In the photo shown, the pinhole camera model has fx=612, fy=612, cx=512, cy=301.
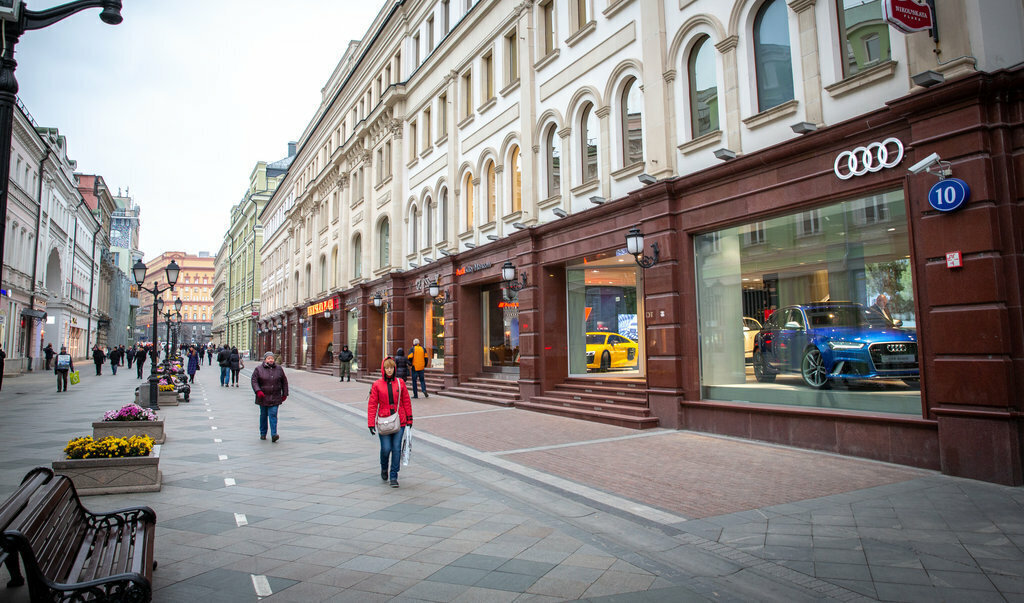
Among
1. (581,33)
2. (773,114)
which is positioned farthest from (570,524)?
(581,33)

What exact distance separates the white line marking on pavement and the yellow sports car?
13.3 metres

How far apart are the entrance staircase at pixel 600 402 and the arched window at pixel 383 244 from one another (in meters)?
14.6

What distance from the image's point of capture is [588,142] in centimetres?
1562

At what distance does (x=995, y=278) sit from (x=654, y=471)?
4.78m

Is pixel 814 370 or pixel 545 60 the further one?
pixel 545 60

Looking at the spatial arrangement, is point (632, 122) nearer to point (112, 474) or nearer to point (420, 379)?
point (420, 379)

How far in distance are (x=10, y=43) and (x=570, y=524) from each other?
666 centimetres

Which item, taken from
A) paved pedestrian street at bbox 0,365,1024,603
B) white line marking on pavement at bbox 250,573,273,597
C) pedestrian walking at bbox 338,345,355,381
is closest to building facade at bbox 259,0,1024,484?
paved pedestrian street at bbox 0,365,1024,603

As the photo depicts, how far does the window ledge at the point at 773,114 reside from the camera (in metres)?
10.2

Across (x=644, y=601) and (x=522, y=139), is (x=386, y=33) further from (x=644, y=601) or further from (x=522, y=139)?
(x=644, y=601)

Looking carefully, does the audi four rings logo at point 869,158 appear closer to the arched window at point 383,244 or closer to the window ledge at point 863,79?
the window ledge at point 863,79

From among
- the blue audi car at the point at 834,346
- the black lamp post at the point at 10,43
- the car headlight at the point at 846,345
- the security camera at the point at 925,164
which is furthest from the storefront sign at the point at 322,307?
the security camera at the point at 925,164

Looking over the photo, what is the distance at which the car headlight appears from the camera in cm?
952

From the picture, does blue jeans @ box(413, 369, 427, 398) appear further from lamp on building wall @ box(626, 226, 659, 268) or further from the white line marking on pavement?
the white line marking on pavement
